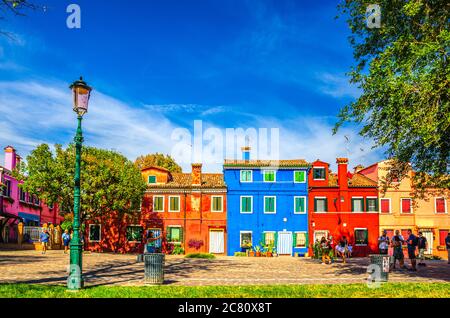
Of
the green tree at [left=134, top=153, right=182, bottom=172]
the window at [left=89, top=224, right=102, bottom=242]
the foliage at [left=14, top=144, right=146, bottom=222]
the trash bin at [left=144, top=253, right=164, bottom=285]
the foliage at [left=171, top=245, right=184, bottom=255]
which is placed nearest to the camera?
the trash bin at [left=144, top=253, right=164, bottom=285]

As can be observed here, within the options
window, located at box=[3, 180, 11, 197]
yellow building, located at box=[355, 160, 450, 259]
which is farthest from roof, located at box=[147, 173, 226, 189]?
yellow building, located at box=[355, 160, 450, 259]

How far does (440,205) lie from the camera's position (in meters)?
41.6

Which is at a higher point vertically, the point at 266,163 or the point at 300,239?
the point at 266,163

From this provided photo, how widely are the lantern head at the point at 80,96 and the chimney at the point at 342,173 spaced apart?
107ft

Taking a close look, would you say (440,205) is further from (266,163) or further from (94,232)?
(94,232)

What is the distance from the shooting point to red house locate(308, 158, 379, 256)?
134 feet

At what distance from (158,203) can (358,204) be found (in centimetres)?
1867

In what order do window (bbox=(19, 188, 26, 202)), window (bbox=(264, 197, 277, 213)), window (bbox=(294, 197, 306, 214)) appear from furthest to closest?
window (bbox=(19, 188, 26, 202)), window (bbox=(264, 197, 277, 213)), window (bbox=(294, 197, 306, 214))

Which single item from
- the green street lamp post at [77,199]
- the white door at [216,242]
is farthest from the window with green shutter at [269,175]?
the green street lamp post at [77,199]

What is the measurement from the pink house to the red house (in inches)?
1032

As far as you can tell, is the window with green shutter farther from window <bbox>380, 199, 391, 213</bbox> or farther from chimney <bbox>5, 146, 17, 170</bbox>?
chimney <bbox>5, 146, 17, 170</bbox>

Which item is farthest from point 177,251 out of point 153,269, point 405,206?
point 153,269
